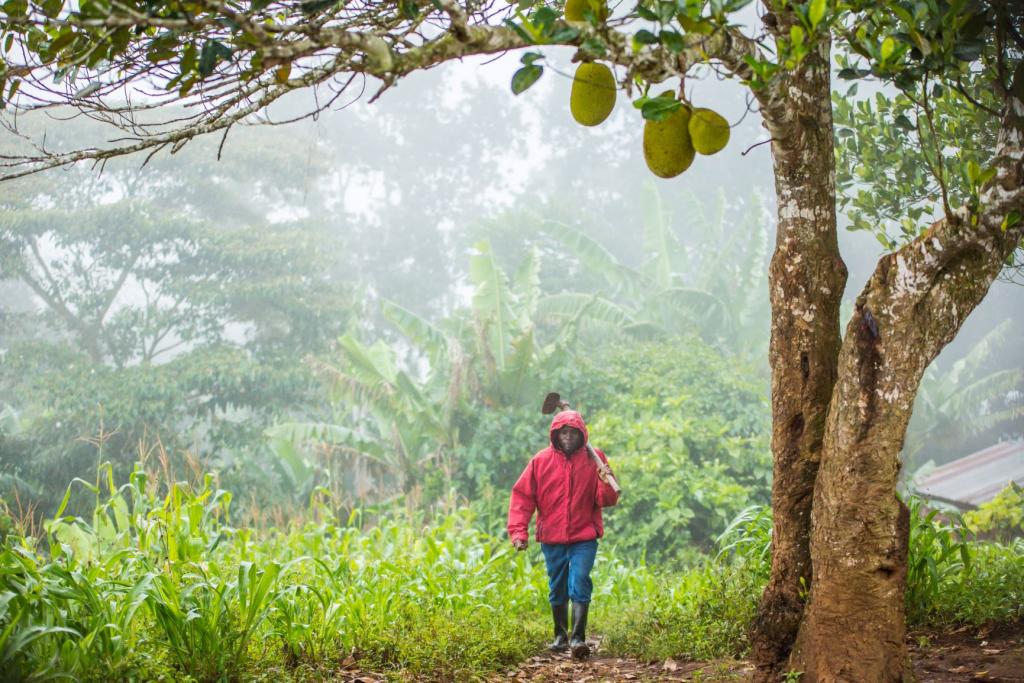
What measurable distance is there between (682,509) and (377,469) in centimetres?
382

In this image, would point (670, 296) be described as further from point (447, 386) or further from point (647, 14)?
point (647, 14)

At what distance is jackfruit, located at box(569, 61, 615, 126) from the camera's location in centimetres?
235

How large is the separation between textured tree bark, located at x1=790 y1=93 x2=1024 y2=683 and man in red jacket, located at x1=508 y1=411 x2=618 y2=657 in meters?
1.97

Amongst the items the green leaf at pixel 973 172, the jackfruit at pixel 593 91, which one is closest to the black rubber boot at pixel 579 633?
the green leaf at pixel 973 172

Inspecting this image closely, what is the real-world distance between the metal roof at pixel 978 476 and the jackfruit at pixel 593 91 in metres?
10.5

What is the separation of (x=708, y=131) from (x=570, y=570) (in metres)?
3.16

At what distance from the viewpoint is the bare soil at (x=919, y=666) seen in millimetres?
3230

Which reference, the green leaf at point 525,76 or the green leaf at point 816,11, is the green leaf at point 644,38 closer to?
the green leaf at point 525,76

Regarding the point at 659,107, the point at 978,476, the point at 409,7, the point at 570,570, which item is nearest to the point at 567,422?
the point at 570,570

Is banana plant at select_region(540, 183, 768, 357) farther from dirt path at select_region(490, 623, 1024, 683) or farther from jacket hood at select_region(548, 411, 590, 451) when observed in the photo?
dirt path at select_region(490, 623, 1024, 683)

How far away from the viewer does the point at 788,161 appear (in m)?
3.02

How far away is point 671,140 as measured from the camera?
2.27 metres

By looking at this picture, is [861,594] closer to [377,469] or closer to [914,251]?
[914,251]

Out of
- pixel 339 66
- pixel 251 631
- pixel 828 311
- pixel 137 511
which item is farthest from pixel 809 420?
pixel 137 511
